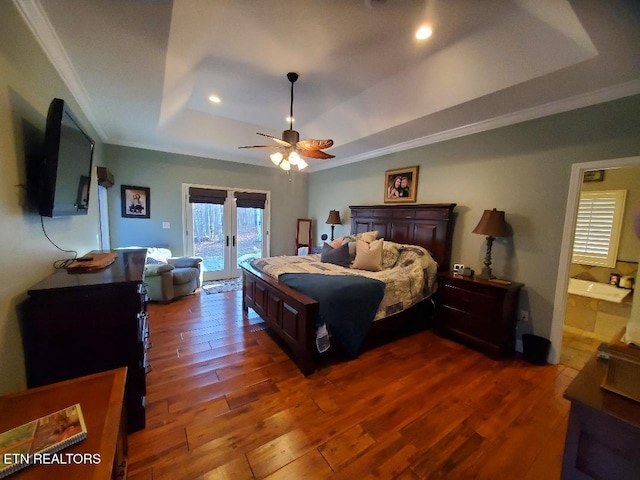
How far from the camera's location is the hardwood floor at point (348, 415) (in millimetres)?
1460

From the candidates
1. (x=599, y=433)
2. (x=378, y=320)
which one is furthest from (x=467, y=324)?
(x=599, y=433)

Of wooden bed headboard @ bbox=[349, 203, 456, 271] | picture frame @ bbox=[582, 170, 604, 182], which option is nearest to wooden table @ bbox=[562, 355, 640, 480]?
wooden bed headboard @ bbox=[349, 203, 456, 271]

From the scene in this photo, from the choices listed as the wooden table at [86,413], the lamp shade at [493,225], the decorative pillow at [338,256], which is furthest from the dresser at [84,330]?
the lamp shade at [493,225]

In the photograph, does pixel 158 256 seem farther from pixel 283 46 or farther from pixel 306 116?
pixel 283 46

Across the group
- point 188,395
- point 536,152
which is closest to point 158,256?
point 188,395

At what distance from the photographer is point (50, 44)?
1758 millimetres

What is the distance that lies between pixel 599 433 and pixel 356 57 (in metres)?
2.95

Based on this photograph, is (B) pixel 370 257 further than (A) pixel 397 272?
Yes

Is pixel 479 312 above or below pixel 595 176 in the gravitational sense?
below

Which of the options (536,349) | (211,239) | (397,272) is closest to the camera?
A: (536,349)

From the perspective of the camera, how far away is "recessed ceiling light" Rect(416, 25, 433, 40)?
1975mm

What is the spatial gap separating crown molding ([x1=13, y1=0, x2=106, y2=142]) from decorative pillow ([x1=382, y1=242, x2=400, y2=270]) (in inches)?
144

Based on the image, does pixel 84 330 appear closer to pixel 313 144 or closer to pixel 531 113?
pixel 313 144

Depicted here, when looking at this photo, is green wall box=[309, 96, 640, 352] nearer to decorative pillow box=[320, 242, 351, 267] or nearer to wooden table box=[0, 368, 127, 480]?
decorative pillow box=[320, 242, 351, 267]
